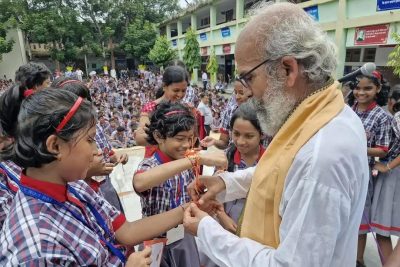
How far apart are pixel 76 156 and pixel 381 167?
2.74 metres

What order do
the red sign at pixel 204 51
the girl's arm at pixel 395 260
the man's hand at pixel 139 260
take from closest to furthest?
the man's hand at pixel 139 260, the girl's arm at pixel 395 260, the red sign at pixel 204 51

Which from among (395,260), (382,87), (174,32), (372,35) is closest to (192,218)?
(395,260)

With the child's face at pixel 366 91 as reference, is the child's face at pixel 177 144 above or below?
below

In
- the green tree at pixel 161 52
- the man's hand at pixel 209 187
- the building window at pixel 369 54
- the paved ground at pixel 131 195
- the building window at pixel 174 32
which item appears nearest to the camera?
the man's hand at pixel 209 187

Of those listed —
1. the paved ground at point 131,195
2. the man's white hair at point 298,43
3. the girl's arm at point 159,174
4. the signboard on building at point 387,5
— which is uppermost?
the signboard on building at point 387,5

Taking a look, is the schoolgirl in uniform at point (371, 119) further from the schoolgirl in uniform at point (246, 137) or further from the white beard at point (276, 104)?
the white beard at point (276, 104)

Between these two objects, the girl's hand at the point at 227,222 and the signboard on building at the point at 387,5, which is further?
the signboard on building at the point at 387,5

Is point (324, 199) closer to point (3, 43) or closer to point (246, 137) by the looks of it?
point (246, 137)

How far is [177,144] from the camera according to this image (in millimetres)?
2078

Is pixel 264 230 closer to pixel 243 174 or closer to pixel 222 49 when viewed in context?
pixel 243 174

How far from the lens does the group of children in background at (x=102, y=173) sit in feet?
3.76

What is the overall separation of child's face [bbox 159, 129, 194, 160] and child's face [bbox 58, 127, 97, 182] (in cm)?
80

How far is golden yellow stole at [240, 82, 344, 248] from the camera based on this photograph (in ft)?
3.63

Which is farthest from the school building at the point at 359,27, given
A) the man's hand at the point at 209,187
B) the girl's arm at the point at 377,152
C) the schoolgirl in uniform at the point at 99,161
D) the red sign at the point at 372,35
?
the man's hand at the point at 209,187
